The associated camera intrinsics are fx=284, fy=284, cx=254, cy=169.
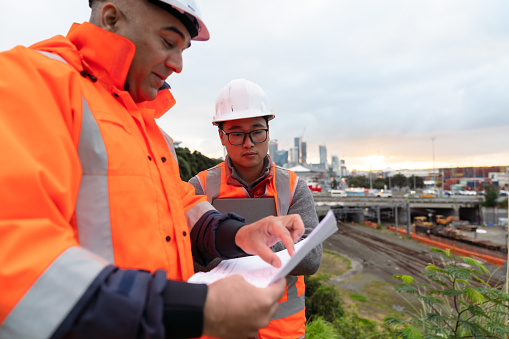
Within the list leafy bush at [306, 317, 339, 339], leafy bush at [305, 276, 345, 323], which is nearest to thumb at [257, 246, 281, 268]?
leafy bush at [306, 317, 339, 339]

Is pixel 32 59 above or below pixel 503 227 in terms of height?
above

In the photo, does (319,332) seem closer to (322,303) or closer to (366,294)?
(322,303)

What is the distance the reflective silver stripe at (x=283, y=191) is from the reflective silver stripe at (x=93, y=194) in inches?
67.6

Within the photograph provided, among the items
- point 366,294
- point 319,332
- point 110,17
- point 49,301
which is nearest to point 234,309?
point 49,301

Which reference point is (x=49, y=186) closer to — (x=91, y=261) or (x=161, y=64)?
(x=91, y=261)

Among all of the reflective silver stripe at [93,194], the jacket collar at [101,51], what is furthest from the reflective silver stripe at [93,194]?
the jacket collar at [101,51]

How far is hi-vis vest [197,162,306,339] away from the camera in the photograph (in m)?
2.26

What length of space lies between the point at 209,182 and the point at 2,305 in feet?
7.14

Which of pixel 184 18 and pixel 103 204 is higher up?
pixel 184 18

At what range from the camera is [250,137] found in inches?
107

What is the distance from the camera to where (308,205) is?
8.35 ft

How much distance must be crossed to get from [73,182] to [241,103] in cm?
206

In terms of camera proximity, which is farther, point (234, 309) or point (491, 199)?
point (491, 199)

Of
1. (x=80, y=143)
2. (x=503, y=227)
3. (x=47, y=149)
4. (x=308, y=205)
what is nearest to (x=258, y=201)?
(x=308, y=205)
